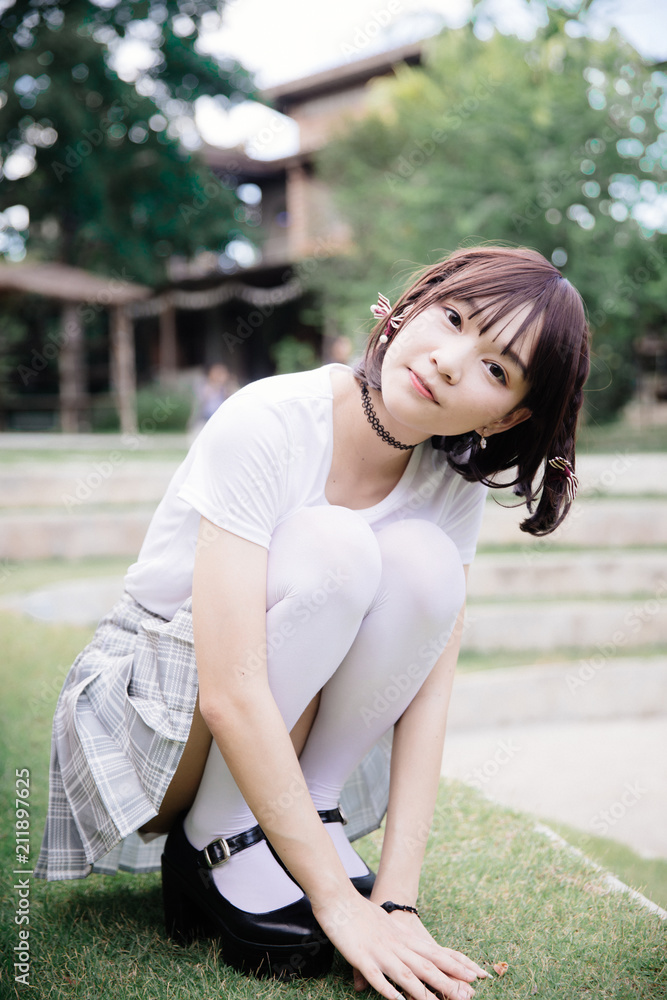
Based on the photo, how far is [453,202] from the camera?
1019 cm

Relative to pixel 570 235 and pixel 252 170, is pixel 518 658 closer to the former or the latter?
pixel 570 235

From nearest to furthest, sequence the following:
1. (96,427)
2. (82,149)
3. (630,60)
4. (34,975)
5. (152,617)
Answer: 1. (34,975)
2. (152,617)
3. (630,60)
4. (82,149)
5. (96,427)

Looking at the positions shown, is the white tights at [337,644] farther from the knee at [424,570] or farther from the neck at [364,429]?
the neck at [364,429]

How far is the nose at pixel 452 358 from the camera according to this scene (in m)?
1.12

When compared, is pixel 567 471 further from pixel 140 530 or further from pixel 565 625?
pixel 140 530

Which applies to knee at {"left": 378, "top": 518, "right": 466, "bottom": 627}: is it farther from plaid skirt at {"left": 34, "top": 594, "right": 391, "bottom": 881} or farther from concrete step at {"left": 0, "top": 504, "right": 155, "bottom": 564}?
concrete step at {"left": 0, "top": 504, "right": 155, "bottom": 564}

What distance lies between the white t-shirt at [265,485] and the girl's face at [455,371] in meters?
0.14

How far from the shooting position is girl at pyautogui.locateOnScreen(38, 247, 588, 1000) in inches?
42.4

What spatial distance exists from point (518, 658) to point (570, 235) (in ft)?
22.4

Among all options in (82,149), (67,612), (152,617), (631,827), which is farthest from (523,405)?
(82,149)

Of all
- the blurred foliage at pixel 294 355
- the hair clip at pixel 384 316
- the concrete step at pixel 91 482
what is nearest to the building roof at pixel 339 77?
the blurred foliage at pixel 294 355

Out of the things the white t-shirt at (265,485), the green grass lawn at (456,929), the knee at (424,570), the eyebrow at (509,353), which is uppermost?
the eyebrow at (509,353)

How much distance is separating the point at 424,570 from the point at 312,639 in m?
0.20

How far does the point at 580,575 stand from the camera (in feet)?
16.6
